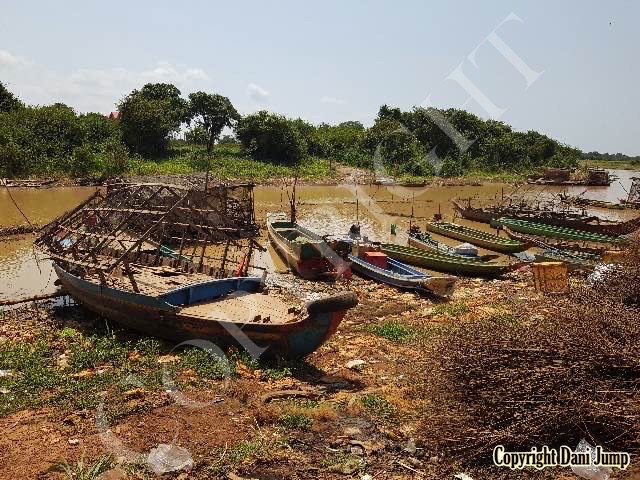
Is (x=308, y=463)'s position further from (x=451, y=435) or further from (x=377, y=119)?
(x=377, y=119)

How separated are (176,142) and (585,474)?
49526 millimetres

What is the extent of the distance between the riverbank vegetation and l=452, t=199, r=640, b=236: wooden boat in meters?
17.9

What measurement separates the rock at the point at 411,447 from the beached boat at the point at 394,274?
6.82 m

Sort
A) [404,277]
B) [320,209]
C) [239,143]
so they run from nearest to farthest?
[404,277]
[320,209]
[239,143]

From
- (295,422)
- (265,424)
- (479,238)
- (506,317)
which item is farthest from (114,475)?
(479,238)

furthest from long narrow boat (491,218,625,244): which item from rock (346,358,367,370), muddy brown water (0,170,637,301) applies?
rock (346,358,367,370)

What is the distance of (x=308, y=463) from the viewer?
5.16 m

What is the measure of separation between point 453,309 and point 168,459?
291 inches

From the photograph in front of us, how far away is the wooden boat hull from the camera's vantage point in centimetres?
739

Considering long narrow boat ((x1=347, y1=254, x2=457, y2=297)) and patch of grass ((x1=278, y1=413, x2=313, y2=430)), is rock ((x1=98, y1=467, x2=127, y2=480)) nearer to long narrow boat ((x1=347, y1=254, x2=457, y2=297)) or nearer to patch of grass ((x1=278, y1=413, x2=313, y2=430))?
patch of grass ((x1=278, y1=413, x2=313, y2=430))

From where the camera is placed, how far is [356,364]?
8.04 m

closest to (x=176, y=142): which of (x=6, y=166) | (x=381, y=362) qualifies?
(x=6, y=166)

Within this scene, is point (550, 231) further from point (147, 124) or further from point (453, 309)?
point (147, 124)

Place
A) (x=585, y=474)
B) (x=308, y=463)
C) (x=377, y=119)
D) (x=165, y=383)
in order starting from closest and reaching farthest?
(x=585, y=474) → (x=308, y=463) → (x=165, y=383) → (x=377, y=119)
